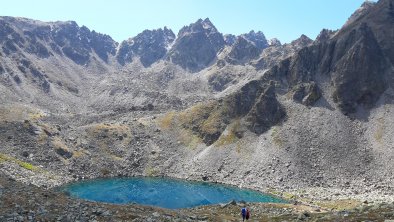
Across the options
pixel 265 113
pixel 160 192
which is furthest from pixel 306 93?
pixel 160 192

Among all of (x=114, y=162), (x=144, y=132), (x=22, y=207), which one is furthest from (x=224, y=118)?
(x=22, y=207)

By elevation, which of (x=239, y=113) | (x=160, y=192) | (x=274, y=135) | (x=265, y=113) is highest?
(x=239, y=113)

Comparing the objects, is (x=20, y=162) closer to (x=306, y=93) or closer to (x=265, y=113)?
(x=265, y=113)

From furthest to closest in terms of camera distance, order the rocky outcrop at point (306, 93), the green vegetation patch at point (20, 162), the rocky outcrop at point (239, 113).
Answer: the rocky outcrop at point (306, 93) < the rocky outcrop at point (239, 113) < the green vegetation patch at point (20, 162)

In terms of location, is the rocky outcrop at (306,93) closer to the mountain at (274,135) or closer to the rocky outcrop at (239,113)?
the mountain at (274,135)

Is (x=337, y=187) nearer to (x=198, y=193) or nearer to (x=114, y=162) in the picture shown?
(x=198, y=193)

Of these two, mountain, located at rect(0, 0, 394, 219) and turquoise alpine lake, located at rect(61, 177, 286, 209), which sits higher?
mountain, located at rect(0, 0, 394, 219)

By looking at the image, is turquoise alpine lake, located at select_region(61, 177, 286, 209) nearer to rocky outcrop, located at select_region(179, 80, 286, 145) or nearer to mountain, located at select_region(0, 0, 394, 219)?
mountain, located at select_region(0, 0, 394, 219)

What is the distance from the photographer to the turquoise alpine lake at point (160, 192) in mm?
97062

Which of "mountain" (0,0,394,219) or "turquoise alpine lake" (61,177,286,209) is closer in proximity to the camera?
"turquoise alpine lake" (61,177,286,209)

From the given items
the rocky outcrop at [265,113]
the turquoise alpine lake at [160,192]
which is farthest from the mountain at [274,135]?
the turquoise alpine lake at [160,192]

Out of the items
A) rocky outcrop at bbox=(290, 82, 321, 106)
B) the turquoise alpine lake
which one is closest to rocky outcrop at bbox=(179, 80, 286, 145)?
rocky outcrop at bbox=(290, 82, 321, 106)

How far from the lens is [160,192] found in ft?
359

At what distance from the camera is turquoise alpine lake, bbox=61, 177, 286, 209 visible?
97.1 metres
